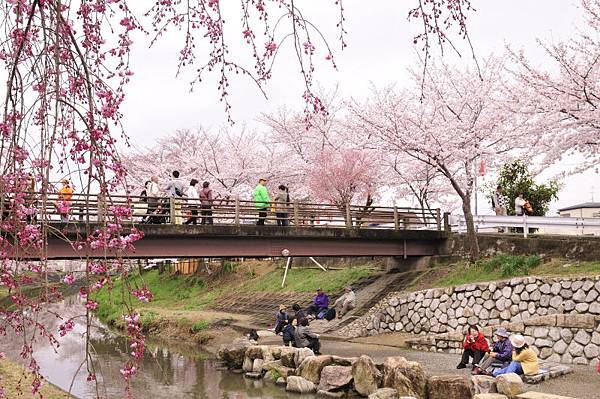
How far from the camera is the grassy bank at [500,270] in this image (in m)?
16.2

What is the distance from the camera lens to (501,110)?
20.4 metres

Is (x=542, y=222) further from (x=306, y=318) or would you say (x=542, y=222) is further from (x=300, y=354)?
(x=300, y=354)

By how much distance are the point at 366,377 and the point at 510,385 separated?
3.04 meters

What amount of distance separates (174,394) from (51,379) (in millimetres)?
3985

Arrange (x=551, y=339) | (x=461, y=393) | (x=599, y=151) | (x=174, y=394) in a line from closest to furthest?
(x=461, y=393) → (x=174, y=394) → (x=551, y=339) → (x=599, y=151)

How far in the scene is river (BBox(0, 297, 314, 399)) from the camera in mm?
12883

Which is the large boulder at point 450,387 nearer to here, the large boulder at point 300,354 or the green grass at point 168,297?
the large boulder at point 300,354

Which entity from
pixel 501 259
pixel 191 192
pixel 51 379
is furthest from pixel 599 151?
pixel 51 379

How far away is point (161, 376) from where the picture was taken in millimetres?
15031

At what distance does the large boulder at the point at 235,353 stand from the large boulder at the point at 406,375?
196 inches

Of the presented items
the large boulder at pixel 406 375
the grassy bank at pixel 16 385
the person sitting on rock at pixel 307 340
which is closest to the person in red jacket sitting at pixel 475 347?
the large boulder at pixel 406 375

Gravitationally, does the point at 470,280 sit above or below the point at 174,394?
above

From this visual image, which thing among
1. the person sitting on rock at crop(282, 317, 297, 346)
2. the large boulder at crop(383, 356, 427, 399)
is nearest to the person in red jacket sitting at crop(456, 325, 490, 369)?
the large boulder at crop(383, 356, 427, 399)

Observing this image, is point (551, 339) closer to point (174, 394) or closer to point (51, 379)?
point (174, 394)
